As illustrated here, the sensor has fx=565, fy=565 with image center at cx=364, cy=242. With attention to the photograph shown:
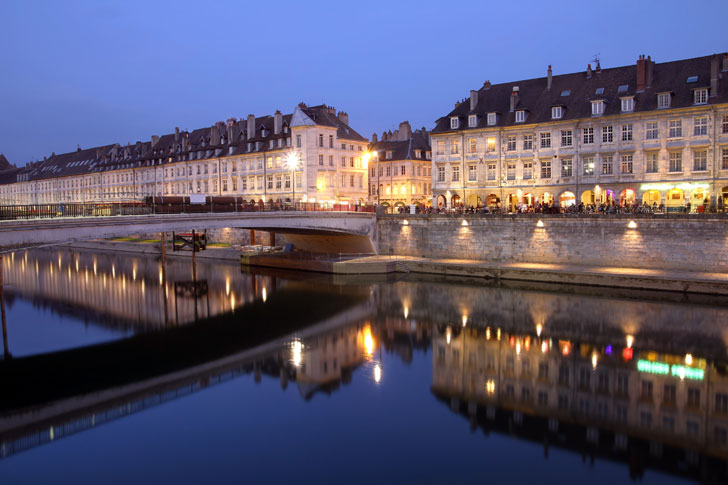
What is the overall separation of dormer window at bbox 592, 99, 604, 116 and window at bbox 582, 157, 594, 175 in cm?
373

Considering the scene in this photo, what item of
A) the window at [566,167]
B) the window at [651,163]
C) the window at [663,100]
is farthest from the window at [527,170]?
the window at [663,100]

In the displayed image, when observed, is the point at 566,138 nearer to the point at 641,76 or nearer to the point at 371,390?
the point at 641,76

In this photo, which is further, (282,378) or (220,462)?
(282,378)

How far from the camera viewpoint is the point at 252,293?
128 ft

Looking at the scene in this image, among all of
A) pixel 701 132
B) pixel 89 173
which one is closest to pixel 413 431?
pixel 701 132

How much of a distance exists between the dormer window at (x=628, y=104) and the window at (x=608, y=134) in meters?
1.67

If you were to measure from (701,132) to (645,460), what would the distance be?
3576 centimetres

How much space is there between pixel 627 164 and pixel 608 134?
299 centimetres

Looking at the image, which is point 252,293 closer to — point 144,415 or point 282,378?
point 282,378

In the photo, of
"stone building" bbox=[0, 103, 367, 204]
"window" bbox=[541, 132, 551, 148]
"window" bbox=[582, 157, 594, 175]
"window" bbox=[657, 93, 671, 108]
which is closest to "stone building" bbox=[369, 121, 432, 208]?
"stone building" bbox=[0, 103, 367, 204]

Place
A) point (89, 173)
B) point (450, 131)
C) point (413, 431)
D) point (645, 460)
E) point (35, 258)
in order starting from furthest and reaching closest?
point (89, 173)
point (35, 258)
point (450, 131)
point (413, 431)
point (645, 460)

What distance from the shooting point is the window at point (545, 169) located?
1951 inches

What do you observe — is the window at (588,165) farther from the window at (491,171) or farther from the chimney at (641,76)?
the window at (491,171)

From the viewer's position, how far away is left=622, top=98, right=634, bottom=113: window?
1785 inches
